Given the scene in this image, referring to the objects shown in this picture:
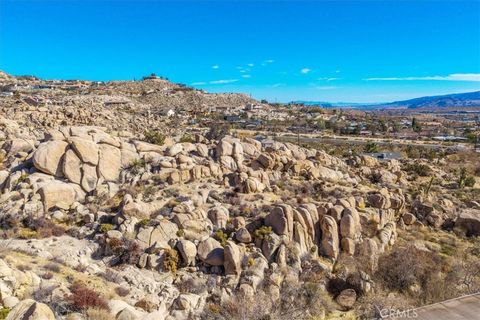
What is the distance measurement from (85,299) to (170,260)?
16.6 feet

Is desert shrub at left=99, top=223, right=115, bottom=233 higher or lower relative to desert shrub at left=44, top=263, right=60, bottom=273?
higher

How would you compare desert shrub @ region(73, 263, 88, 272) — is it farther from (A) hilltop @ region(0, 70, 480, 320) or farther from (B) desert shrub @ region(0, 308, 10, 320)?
(B) desert shrub @ region(0, 308, 10, 320)

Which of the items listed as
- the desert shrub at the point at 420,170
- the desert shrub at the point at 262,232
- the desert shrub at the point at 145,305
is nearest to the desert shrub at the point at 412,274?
the desert shrub at the point at 262,232

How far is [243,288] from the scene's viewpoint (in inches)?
602

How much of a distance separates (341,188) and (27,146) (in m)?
23.1

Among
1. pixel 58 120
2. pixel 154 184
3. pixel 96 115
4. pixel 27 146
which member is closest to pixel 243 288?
pixel 154 184

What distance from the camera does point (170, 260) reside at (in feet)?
53.3

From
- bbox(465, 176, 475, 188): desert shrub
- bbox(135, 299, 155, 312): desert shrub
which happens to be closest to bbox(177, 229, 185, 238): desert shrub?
bbox(135, 299, 155, 312): desert shrub

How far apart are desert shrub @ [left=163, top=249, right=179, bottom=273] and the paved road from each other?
9858 mm

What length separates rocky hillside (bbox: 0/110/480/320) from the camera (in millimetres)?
13672

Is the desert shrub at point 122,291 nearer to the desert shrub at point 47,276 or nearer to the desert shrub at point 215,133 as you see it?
the desert shrub at point 47,276

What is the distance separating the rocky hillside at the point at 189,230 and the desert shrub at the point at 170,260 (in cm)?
5

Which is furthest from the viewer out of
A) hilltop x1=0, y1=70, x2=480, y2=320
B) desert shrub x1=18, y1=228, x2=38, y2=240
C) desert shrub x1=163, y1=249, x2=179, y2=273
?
desert shrub x1=18, y1=228, x2=38, y2=240

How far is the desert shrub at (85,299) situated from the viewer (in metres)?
11.3
